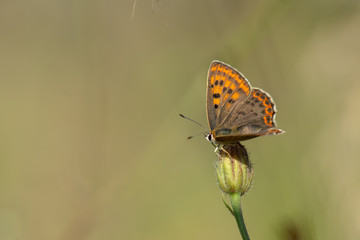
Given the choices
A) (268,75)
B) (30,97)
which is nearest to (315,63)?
(268,75)

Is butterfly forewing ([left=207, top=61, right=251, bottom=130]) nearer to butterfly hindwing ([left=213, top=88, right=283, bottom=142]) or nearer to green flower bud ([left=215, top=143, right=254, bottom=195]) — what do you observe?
butterfly hindwing ([left=213, top=88, right=283, bottom=142])

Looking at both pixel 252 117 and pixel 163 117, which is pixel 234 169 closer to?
pixel 252 117

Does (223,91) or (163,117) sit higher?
(223,91)

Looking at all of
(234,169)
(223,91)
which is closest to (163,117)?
(223,91)

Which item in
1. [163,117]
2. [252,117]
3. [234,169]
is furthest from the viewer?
[163,117]

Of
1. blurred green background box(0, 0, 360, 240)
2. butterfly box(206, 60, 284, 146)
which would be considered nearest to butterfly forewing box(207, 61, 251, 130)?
butterfly box(206, 60, 284, 146)

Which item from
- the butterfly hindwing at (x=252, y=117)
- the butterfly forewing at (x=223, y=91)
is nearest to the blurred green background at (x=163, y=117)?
the butterfly forewing at (x=223, y=91)

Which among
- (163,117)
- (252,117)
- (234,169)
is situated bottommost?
(163,117)
